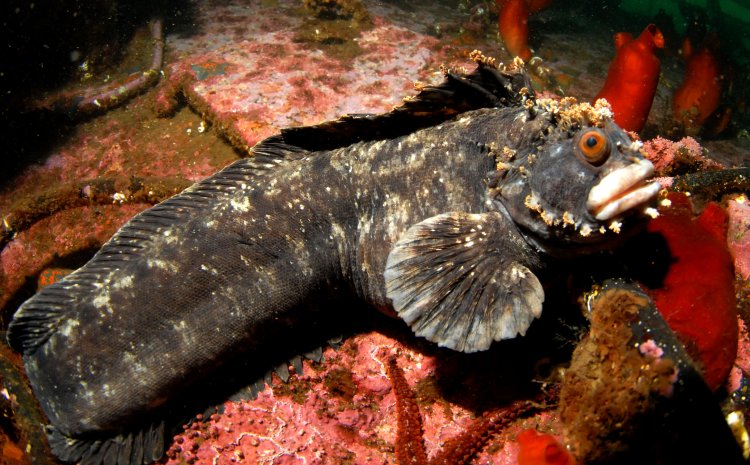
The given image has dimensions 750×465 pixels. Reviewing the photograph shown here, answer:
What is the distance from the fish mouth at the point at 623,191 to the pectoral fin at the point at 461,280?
1.85 feet

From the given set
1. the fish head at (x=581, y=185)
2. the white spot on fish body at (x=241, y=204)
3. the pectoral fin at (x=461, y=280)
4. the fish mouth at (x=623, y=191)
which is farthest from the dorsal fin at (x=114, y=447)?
the fish mouth at (x=623, y=191)

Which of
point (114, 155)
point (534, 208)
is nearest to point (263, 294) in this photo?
point (534, 208)

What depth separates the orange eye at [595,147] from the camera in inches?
88.4

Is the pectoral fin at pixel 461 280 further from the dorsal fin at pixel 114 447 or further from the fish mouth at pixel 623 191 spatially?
the dorsal fin at pixel 114 447

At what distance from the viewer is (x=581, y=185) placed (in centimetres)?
231

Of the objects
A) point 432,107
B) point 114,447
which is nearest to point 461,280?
point 432,107

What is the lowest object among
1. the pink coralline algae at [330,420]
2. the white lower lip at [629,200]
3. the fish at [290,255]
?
the pink coralline algae at [330,420]

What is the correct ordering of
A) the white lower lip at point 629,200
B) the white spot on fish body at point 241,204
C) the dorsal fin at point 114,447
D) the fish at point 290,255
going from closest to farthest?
1. the white lower lip at point 629,200
2. the fish at point 290,255
3. the dorsal fin at point 114,447
4. the white spot on fish body at point 241,204

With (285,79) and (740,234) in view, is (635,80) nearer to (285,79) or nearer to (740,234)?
(740,234)

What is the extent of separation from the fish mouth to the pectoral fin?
56cm

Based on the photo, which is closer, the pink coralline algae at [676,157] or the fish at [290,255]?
the fish at [290,255]

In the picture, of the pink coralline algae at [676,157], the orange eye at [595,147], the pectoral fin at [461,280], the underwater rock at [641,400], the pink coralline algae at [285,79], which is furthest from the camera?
the pink coralline algae at [285,79]

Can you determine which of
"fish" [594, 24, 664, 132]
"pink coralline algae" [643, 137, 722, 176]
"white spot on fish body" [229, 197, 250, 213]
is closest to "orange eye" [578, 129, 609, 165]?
"pink coralline algae" [643, 137, 722, 176]

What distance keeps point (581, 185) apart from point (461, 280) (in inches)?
35.5
